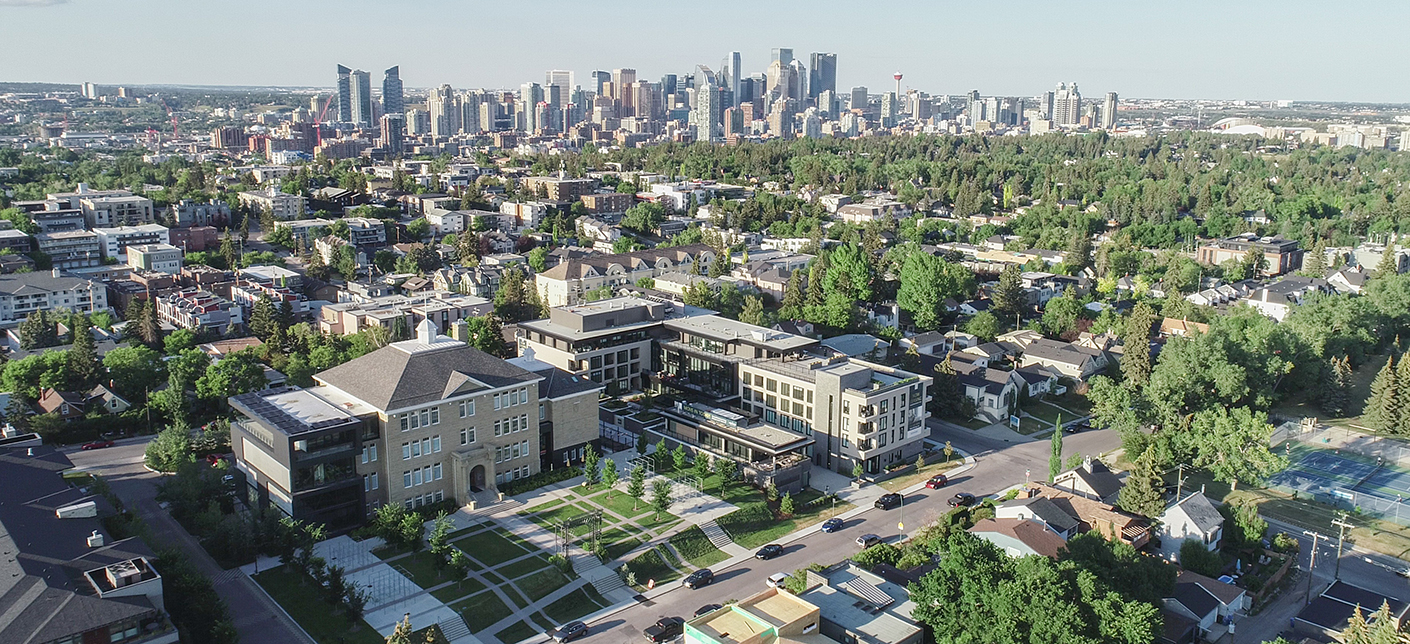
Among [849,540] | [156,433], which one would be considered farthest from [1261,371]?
[156,433]

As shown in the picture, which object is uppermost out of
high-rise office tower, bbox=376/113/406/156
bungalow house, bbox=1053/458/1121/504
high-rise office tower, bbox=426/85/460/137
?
high-rise office tower, bbox=426/85/460/137

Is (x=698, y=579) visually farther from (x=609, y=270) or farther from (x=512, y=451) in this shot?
(x=609, y=270)

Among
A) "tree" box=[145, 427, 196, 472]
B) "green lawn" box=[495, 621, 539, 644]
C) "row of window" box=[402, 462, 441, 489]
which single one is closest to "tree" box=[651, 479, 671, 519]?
"green lawn" box=[495, 621, 539, 644]

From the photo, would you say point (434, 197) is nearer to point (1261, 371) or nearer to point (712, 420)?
point (712, 420)

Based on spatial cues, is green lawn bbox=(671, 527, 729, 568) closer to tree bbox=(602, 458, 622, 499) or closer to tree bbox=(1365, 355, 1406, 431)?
tree bbox=(602, 458, 622, 499)

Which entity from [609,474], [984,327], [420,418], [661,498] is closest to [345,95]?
[984,327]
